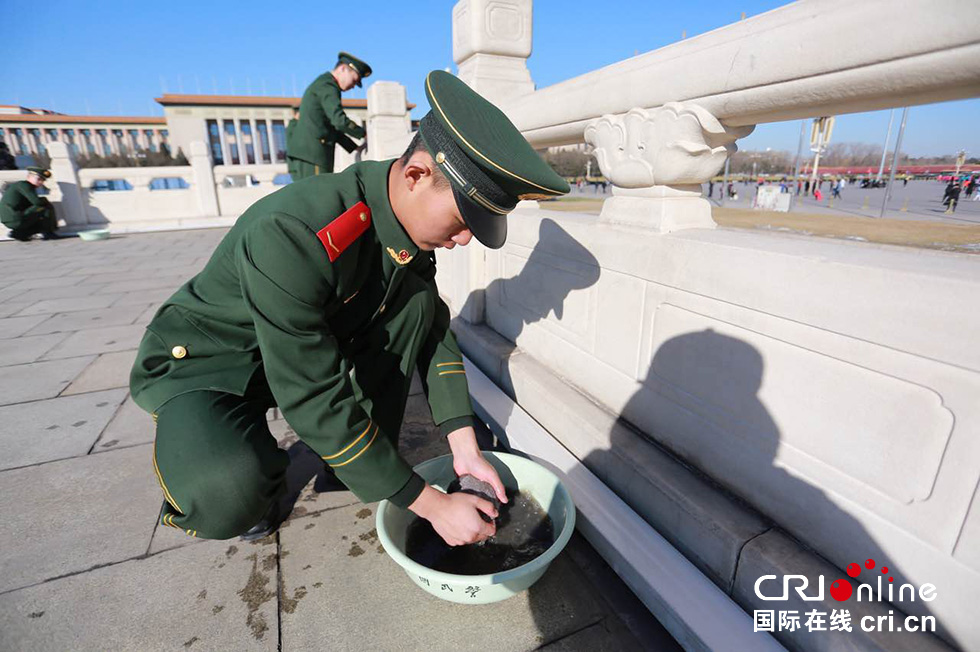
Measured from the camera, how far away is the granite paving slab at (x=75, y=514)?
158cm

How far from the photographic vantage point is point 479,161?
3.78 ft

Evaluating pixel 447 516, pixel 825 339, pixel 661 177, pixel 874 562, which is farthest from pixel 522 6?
pixel 874 562

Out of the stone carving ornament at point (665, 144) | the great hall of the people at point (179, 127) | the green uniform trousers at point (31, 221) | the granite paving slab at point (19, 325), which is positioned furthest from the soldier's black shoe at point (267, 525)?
the great hall of the people at point (179, 127)

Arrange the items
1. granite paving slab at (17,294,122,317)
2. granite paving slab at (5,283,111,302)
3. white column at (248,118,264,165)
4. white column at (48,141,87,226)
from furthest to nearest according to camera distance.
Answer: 1. white column at (248,118,264,165)
2. white column at (48,141,87,226)
3. granite paving slab at (5,283,111,302)
4. granite paving slab at (17,294,122,317)

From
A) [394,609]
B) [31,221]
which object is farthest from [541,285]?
[31,221]

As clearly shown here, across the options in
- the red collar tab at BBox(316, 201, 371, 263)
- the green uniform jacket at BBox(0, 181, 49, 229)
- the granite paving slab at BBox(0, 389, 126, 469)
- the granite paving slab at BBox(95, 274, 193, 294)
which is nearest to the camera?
the red collar tab at BBox(316, 201, 371, 263)

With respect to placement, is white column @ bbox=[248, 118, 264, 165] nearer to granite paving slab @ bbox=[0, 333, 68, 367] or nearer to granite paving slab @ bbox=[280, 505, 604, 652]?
granite paving slab @ bbox=[0, 333, 68, 367]

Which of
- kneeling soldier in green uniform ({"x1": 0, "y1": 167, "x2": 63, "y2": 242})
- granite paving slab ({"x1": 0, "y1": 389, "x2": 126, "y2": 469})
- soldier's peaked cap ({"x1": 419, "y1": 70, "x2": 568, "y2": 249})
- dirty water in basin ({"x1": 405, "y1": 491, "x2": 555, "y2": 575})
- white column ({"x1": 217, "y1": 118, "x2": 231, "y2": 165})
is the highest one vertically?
white column ({"x1": 217, "y1": 118, "x2": 231, "y2": 165})

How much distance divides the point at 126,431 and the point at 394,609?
5.94 ft

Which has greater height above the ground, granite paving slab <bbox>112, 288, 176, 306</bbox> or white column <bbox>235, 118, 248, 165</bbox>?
white column <bbox>235, 118, 248, 165</bbox>

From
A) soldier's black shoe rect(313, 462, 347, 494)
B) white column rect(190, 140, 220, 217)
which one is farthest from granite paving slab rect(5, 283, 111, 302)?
white column rect(190, 140, 220, 217)

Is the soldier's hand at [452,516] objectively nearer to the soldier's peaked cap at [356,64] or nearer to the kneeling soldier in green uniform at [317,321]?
the kneeling soldier in green uniform at [317,321]

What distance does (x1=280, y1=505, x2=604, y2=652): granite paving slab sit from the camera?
1.32 m

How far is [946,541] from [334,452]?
136 centimetres
